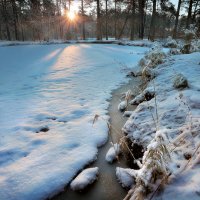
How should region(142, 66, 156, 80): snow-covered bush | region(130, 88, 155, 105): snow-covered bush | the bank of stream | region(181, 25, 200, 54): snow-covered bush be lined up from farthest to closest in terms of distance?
region(181, 25, 200, 54): snow-covered bush → region(142, 66, 156, 80): snow-covered bush → region(130, 88, 155, 105): snow-covered bush → the bank of stream

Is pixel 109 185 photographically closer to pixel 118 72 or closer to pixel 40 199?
pixel 40 199

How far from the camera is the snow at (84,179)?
7.92ft

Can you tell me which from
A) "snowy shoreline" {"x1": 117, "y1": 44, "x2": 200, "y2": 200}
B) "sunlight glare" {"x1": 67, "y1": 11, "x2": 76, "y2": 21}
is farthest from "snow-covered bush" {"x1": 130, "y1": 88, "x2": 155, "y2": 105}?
"sunlight glare" {"x1": 67, "y1": 11, "x2": 76, "y2": 21}

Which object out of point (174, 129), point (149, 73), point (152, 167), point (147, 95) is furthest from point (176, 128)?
point (149, 73)

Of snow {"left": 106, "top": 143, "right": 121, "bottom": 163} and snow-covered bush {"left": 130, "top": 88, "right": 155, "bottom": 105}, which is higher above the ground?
snow-covered bush {"left": 130, "top": 88, "right": 155, "bottom": 105}

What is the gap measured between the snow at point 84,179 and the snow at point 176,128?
75cm

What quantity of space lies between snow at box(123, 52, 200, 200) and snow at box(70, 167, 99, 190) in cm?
75

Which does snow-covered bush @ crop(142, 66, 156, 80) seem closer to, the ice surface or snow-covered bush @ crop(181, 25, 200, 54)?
snow-covered bush @ crop(181, 25, 200, 54)

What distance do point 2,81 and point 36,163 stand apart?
5.07 meters

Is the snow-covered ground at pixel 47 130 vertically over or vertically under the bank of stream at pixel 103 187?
over

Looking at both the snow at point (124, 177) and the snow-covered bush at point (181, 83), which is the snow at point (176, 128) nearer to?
the snow-covered bush at point (181, 83)

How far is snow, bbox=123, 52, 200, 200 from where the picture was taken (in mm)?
1811

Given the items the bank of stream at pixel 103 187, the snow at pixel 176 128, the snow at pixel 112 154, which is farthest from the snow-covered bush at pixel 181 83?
the snow at pixel 112 154

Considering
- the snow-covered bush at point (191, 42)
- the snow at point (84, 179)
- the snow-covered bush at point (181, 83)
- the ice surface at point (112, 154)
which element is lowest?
the snow at point (84, 179)
